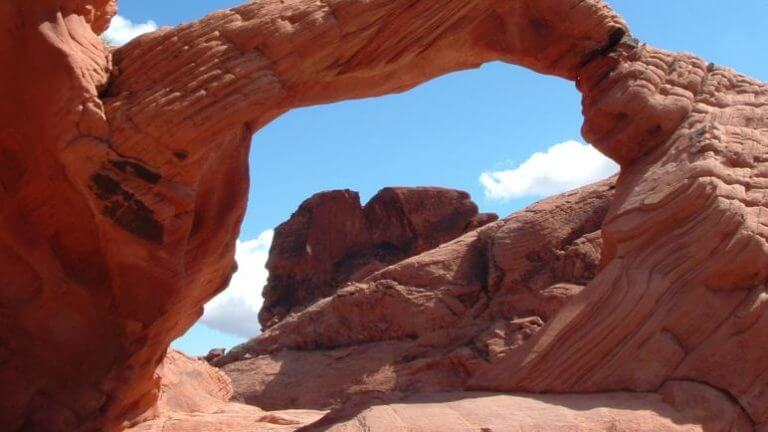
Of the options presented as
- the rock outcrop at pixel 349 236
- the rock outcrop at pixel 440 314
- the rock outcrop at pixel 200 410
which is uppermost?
the rock outcrop at pixel 349 236

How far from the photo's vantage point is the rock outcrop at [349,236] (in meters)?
15.2

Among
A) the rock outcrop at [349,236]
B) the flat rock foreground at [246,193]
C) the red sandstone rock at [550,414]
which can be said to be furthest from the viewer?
the rock outcrop at [349,236]

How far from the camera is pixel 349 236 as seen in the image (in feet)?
52.3

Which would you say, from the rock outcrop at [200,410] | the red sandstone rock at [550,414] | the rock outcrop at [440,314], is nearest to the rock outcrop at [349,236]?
the rock outcrop at [440,314]

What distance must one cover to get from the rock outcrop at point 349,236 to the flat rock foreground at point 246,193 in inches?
311

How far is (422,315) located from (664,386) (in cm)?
677

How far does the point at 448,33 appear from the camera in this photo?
676cm

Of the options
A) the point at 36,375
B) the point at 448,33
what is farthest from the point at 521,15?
the point at 36,375

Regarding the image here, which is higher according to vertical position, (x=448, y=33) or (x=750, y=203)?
(x=448, y=33)

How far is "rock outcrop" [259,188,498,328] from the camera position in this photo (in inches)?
600

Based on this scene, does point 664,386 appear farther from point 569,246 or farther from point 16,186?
point 569,246

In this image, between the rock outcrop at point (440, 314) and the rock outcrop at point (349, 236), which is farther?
the rock outcrop at point (349, 236)

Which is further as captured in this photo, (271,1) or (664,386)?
(271,1)

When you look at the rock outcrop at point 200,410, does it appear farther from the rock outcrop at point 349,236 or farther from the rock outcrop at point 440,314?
the rock outcrop at point 349,236
